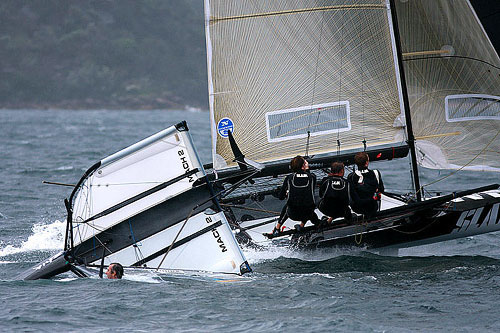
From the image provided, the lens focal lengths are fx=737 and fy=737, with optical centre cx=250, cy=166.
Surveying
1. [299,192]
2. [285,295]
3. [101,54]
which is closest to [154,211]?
[299,192]

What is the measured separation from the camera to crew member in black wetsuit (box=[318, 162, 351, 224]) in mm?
9156

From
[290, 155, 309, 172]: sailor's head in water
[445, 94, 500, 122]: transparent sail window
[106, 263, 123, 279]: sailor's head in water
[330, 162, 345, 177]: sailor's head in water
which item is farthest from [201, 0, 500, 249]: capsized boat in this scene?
[106, 263, 123, 279]: sailor's head in water

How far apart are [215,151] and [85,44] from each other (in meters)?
91.6

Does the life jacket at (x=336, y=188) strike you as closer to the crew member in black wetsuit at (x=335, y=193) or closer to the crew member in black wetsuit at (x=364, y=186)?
the crew member in black wetsuit at (x=335, y=193)

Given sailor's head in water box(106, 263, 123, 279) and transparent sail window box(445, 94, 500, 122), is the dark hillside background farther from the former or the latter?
sailor's head in water box(106, 263, 123, 279)

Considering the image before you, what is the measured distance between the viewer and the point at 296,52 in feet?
35.1

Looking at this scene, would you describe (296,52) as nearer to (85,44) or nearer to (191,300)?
(191,300)

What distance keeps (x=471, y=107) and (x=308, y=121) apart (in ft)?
7.50

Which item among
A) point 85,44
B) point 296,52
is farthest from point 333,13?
point 85,44

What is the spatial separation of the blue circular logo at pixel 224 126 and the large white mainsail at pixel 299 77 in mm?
15

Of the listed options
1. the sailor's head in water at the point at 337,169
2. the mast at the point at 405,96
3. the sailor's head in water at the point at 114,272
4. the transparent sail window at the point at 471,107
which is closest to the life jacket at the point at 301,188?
the sailor's head in water at the point at 337,169

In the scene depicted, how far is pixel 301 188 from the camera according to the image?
9.16m

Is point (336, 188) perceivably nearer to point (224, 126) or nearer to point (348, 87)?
point (348, 87)

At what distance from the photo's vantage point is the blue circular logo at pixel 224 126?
35.1 ft
